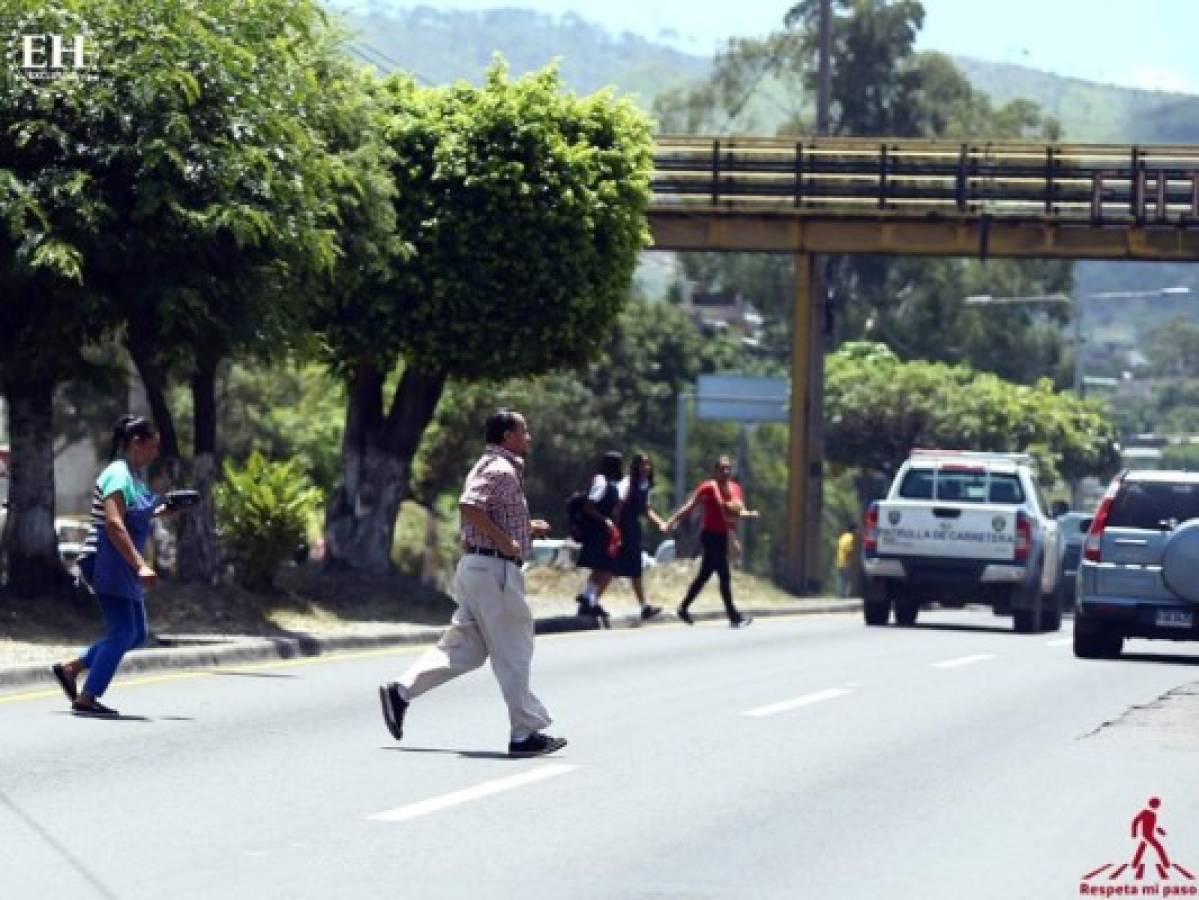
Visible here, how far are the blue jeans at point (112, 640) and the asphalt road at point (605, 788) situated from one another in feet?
1.09

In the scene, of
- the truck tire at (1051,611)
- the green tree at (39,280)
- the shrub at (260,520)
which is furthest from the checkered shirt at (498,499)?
the truck tire at (1051,611)

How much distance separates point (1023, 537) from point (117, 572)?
17.6 meters

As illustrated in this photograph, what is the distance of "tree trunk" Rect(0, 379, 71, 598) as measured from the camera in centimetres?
2395

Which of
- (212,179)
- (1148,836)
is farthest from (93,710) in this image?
(212,179)

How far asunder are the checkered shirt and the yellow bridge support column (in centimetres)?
3258

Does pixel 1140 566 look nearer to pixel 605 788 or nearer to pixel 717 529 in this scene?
pixel 717 529

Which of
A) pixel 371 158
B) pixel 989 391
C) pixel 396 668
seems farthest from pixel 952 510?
pixel 989 391

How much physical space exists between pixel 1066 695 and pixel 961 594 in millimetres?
12088

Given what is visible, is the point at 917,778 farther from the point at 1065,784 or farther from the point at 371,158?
the point at 371,158

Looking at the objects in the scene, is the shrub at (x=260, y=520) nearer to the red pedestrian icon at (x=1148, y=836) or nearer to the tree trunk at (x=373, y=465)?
the tree trunk at (x=373, y=465)

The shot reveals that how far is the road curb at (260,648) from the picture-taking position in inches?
758

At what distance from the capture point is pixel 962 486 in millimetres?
34250

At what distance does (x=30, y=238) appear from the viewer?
880 inches

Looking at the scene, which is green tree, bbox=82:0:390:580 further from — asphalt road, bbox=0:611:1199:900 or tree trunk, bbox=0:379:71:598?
asphalt road, bbox=0:611:1199:900
